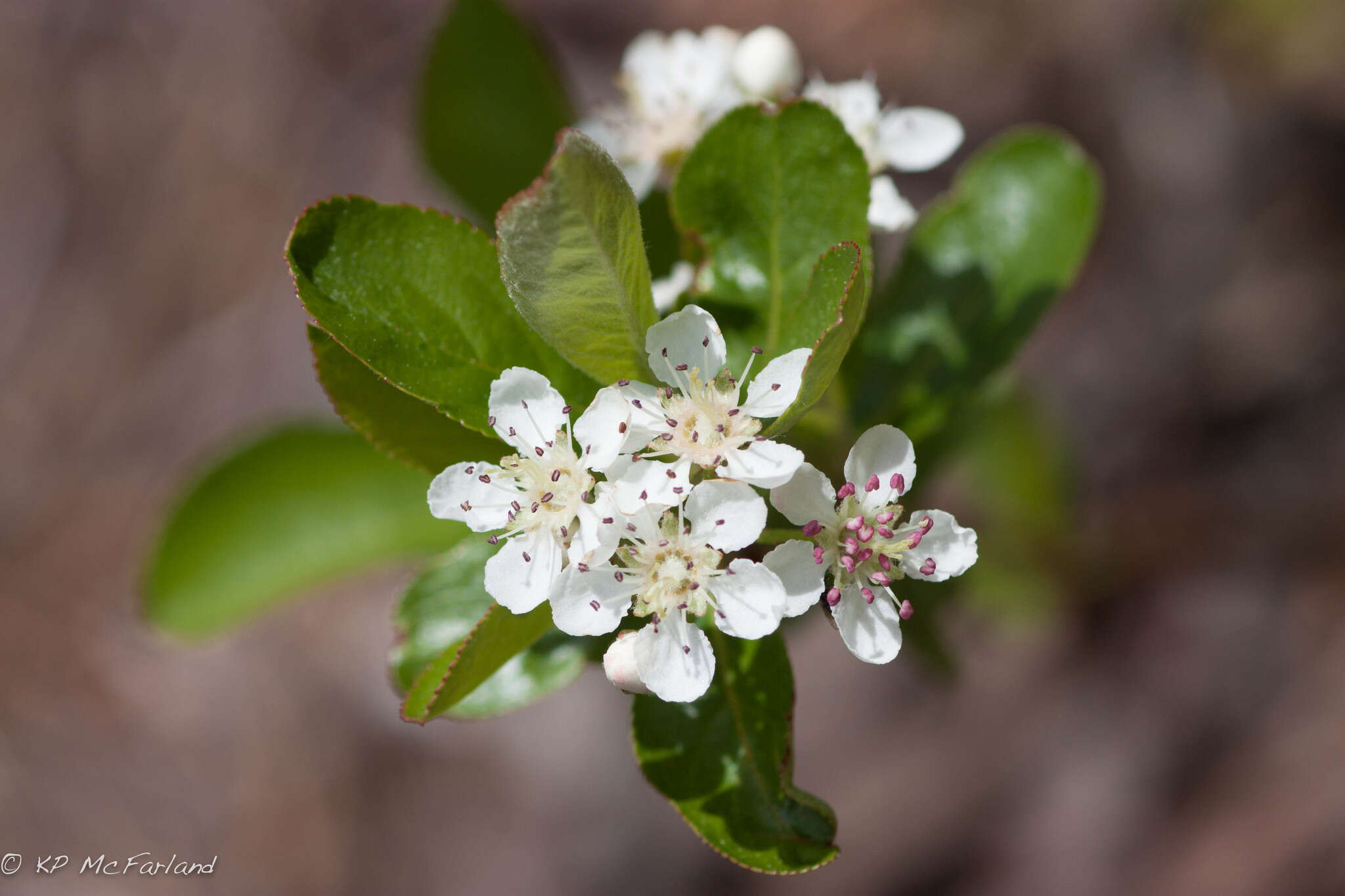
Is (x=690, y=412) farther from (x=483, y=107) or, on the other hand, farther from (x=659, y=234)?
(x=483, y=107)

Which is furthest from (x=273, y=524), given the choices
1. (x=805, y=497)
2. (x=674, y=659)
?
(x=805, y=497)

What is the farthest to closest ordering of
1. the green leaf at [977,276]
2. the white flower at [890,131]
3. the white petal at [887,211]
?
the green leaf at [977,276] → the white flower at [890,131] → the white petal at [887,211]

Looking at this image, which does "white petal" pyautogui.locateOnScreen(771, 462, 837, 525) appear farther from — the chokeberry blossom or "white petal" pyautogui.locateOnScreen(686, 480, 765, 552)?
the chokeberry blossom

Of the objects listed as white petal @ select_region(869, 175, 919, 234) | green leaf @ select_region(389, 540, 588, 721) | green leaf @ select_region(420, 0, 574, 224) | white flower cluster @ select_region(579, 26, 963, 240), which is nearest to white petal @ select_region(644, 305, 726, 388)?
white flower cluster @ select_region(579, 26, 963, 240)

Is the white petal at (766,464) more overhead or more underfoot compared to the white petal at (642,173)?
more underfoot

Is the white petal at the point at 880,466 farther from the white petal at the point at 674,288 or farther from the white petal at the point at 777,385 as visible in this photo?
the white petal at the point at 674,288

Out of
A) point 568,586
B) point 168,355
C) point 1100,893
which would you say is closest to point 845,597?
point 568,586

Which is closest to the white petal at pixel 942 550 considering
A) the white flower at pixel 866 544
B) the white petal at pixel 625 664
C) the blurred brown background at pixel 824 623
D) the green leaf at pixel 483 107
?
the white flower at pixel 866 544
